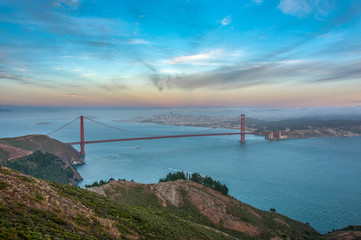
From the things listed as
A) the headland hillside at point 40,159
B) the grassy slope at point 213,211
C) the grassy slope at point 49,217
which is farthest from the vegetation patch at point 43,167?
the grassy slope at point 49,217

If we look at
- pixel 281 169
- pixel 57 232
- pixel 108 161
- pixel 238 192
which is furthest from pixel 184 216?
pixel 108 161

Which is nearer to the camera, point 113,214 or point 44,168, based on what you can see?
point 113,214

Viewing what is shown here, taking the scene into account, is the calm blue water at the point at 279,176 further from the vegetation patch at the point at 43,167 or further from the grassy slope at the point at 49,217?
the grassy slope at the point at 49,217

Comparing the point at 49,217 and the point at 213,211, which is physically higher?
the point at 49,217

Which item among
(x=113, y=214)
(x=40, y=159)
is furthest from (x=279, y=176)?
(x=40, y=159)

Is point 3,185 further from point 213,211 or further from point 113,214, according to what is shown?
point 213,211

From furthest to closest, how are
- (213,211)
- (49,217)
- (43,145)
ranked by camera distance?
(43,145)
(213,211)
(49,217)

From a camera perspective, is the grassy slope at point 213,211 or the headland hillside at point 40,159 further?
the headland hillside at point 40,159

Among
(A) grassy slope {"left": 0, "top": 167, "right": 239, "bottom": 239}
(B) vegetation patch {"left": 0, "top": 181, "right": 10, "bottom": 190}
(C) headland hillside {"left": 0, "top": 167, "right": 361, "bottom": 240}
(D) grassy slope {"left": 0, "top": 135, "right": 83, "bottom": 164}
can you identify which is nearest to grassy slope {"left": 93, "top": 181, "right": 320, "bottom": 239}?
(C) headland hillside {"left": 0, "top": 167, "right": 361, "bottom": 240}

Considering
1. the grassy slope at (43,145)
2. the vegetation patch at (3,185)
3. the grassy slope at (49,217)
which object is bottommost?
the grassy slope at (43,145)
